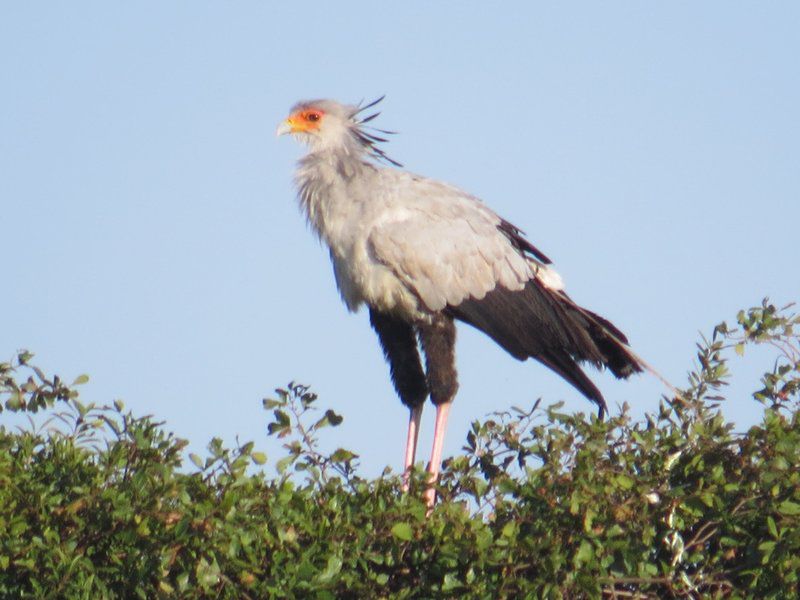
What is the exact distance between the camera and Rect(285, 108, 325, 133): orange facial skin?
775 centimetres

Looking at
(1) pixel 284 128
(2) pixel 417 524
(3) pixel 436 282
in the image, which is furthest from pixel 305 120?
(2) pixel 417 524

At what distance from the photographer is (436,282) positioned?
695 cm

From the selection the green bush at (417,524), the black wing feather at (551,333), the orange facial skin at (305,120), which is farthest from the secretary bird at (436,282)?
the green bush at (417,524)

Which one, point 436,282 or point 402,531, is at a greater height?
point 436,282

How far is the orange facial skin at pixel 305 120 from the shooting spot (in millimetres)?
7750

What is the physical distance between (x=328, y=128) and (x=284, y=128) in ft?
0.83

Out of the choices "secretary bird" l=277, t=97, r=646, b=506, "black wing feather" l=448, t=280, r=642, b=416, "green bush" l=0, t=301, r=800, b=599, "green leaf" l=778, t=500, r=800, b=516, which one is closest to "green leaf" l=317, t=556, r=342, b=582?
"green bush" l=0, t=301, r=800, b=599

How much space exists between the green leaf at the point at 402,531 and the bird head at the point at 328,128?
388cm

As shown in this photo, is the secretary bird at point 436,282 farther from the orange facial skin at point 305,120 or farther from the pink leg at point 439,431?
the orange facial skin at point 305,120

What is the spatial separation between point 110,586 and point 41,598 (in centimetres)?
22

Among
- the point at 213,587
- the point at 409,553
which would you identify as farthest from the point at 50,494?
the point at 409,553

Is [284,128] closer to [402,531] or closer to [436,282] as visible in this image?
[436,282]

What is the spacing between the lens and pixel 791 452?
4.12 meters

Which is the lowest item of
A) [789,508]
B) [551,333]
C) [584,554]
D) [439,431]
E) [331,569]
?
[331,569]
